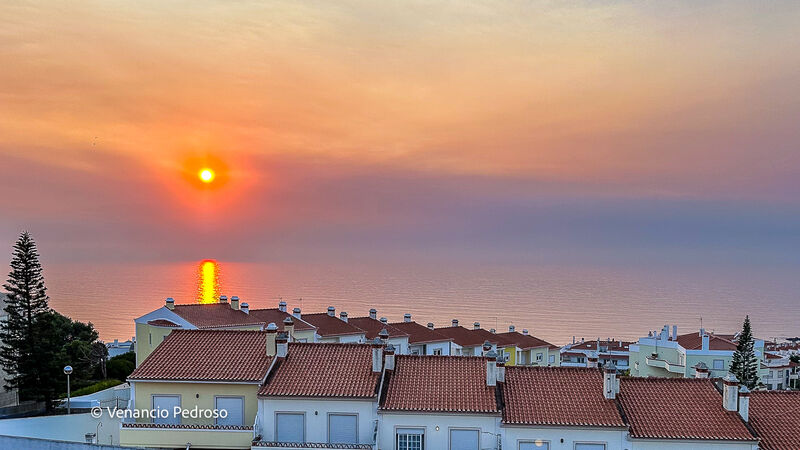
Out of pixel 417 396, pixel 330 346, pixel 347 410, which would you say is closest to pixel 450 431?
pixel 417 396

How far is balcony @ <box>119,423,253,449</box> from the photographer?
24.9 metres

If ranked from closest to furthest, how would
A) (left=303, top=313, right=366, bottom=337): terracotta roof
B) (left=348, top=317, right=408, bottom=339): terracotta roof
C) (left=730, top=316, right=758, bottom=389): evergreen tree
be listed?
(left=730, top=316, right=758, bottom=389): evergreen tree
(left=303, top=313, right=366, bottom=337): terracotta roof
(left=348, top=317, right=408, bottom=339): terracotta roof

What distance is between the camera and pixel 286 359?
2683 centimetres

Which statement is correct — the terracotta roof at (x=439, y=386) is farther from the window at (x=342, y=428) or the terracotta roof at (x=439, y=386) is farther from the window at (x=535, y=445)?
the window at (x=535, y=445)

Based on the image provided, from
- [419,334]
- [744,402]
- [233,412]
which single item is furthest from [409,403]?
[419,334]

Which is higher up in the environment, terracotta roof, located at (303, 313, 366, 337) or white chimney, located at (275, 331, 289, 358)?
terracotta roof, located at (303, 313, 366, 337)

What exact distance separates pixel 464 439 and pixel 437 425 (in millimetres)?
955

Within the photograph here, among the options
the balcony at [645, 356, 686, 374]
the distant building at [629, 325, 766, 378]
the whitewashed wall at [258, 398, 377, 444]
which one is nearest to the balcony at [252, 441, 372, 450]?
the whitewashed wall at [258, 398, 377, 444]

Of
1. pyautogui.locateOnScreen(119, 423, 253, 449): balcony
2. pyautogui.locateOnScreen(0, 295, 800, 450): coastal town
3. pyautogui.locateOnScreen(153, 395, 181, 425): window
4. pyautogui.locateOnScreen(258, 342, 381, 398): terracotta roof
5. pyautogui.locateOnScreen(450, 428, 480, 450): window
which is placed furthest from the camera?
pyautogui.locateOnScreen(153, 395, 181, 425): window

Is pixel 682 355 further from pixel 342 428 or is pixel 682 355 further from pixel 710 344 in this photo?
pixel 342 428

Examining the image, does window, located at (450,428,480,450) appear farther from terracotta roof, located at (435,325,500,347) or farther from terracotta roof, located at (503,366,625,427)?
terracotta roof, located at (435,325,500,347)

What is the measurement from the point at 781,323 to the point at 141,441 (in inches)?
5672

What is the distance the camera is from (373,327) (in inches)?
2136

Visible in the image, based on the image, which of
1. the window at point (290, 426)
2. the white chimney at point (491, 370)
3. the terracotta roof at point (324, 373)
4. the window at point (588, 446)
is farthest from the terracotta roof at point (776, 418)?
the window at point (290, 426)
